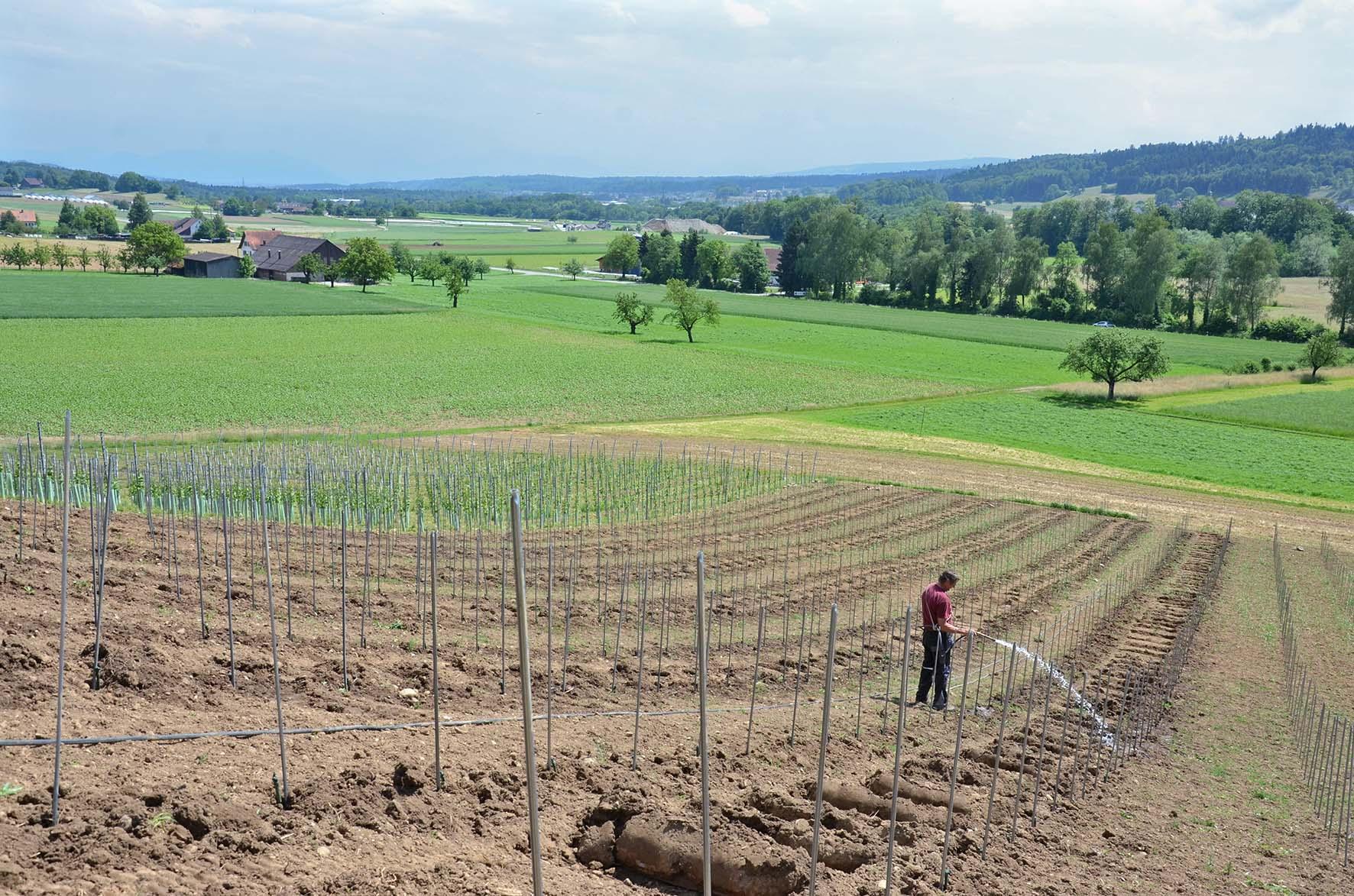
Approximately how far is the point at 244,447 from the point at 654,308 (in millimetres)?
67579

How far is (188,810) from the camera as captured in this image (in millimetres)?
7254

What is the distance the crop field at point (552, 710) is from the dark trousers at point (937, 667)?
0.25 m

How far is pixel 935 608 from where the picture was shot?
41.6 feet

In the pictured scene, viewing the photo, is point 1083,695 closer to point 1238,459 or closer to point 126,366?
point 1238,459

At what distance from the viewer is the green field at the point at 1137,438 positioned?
118ft

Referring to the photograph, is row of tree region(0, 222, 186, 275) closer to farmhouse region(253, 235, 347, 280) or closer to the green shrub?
farmhouse region(253, 235, 347, 280)

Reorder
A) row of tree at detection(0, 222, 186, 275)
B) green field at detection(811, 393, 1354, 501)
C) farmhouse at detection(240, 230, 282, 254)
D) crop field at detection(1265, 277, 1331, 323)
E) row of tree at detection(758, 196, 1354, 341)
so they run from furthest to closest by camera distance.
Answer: farmhouse at detection(240, 230, 282, 254) → row of tree at detection(0, 222, 186, 275) → crop field at detection(1265, 277, 1331, 323) → row of tree at detection(758, 196, 1354, 341) → green field at detection(811, 393, 1354, 501)

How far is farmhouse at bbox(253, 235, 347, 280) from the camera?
360ft

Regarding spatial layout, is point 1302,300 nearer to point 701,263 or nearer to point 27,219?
point 701,263

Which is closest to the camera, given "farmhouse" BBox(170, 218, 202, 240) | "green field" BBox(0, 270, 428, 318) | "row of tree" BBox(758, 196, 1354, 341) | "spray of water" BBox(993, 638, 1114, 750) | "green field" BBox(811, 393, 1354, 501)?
"spray of water" BBox(993, 638, 1114, 750)

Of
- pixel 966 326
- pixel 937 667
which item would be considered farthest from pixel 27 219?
pixel 937 667

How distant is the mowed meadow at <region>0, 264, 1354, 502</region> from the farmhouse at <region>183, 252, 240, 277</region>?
19.2m

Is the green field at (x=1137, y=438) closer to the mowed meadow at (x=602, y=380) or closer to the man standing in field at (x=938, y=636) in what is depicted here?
the mowed meadow at (x=602, y=380)

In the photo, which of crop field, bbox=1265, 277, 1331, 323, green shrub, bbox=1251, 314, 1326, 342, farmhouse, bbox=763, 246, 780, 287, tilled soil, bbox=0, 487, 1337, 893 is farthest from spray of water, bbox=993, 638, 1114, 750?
farmhouse, bbox=763, 246, 780, 287
